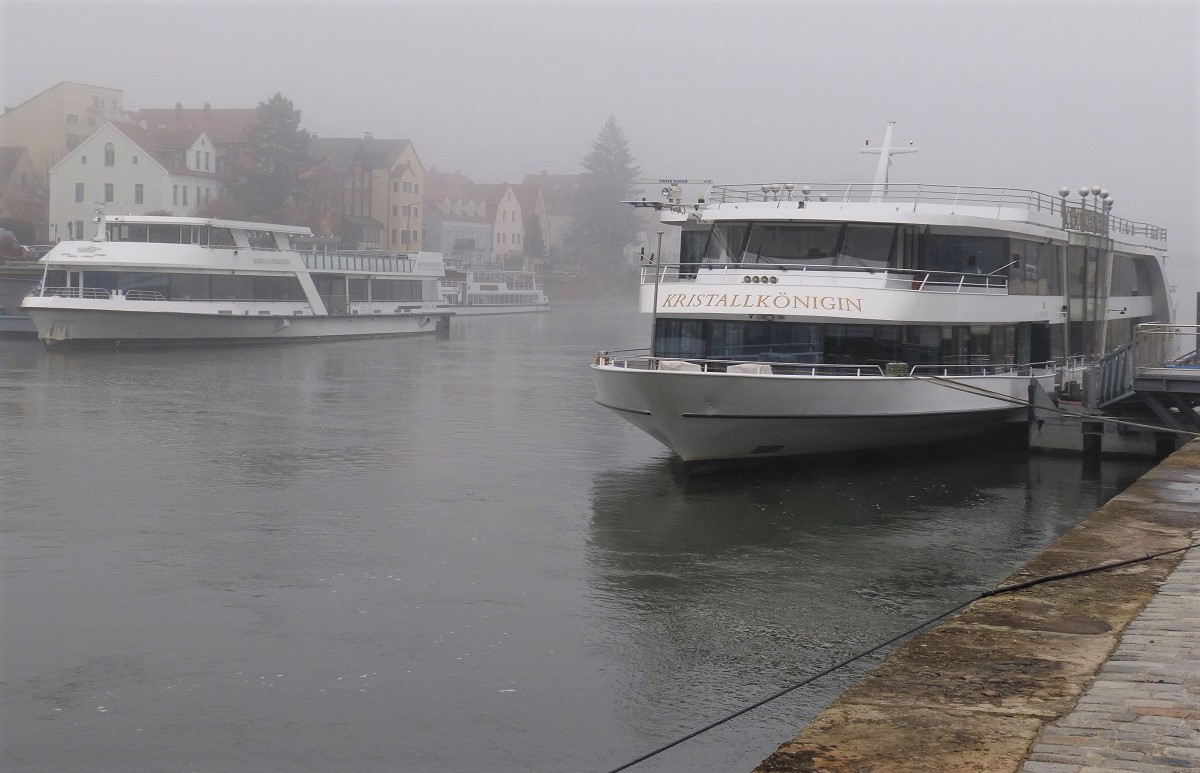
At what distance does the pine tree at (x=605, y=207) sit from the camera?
12988 cm

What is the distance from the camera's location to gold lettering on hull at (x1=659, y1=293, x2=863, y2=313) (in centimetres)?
2108

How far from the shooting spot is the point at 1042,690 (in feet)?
24.1

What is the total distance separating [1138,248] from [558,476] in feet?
69.4

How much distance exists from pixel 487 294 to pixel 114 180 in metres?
26.0

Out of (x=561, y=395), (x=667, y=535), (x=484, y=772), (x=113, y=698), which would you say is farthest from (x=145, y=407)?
(x=484, y=772)

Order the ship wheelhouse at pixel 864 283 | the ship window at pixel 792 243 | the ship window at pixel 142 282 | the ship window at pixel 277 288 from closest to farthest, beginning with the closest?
1. the ship wheelhouse at pixel 864 283
2. the ship window at pixel 792 243
3. the ship window at pixel 142 282
4. the ship window at pixel 277 288

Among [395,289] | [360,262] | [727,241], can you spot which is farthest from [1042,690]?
[395,289]

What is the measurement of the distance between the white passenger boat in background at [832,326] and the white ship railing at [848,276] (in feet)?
0.13

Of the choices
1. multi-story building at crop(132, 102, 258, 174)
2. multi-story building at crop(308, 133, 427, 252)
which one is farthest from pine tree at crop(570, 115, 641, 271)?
multi-story building at crop(132, 102, 258, 174)

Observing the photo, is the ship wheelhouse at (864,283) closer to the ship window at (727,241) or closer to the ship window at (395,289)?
the ship window at (727,241)

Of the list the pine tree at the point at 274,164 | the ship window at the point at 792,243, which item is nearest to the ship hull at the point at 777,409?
the ship window at the point at 792,243

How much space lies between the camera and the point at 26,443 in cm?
2433

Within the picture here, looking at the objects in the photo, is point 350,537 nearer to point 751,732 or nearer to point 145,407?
point 751,732

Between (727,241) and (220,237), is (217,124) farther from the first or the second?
(727,241)
